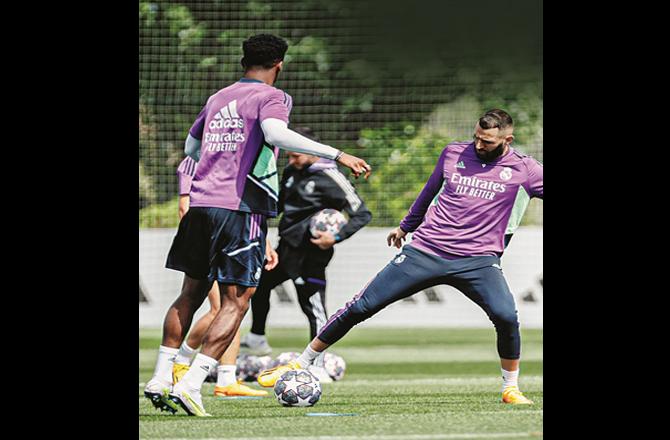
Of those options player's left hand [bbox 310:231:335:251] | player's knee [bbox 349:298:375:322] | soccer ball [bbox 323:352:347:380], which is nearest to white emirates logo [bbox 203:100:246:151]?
player's knee [bbox 349:298:375:322]

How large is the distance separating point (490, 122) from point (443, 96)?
19244 millimetres

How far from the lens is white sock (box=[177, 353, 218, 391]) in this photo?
734cm

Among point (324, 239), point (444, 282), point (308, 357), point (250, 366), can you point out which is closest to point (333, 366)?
point (250, 366)

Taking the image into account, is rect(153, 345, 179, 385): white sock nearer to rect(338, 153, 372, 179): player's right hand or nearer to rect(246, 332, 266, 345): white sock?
rect(338, 153, 372, 179): player's right hand

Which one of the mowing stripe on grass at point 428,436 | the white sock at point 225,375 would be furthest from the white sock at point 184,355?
the mowing stripe on grass at point 428,436

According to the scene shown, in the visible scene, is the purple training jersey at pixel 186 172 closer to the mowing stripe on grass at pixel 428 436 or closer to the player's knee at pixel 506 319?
the player's knee at pixel 506 319

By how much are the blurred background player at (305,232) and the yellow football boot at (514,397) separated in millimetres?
3159

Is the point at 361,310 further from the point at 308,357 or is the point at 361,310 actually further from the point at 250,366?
the point at 250,366

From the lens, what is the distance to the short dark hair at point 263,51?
7887mm

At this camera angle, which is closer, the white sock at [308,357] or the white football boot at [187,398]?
the white football boot at [187,398]

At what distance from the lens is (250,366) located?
34.4ft

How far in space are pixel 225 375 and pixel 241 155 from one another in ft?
7.50

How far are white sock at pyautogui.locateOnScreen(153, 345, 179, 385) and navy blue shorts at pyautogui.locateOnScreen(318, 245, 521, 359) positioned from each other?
1264 mm
